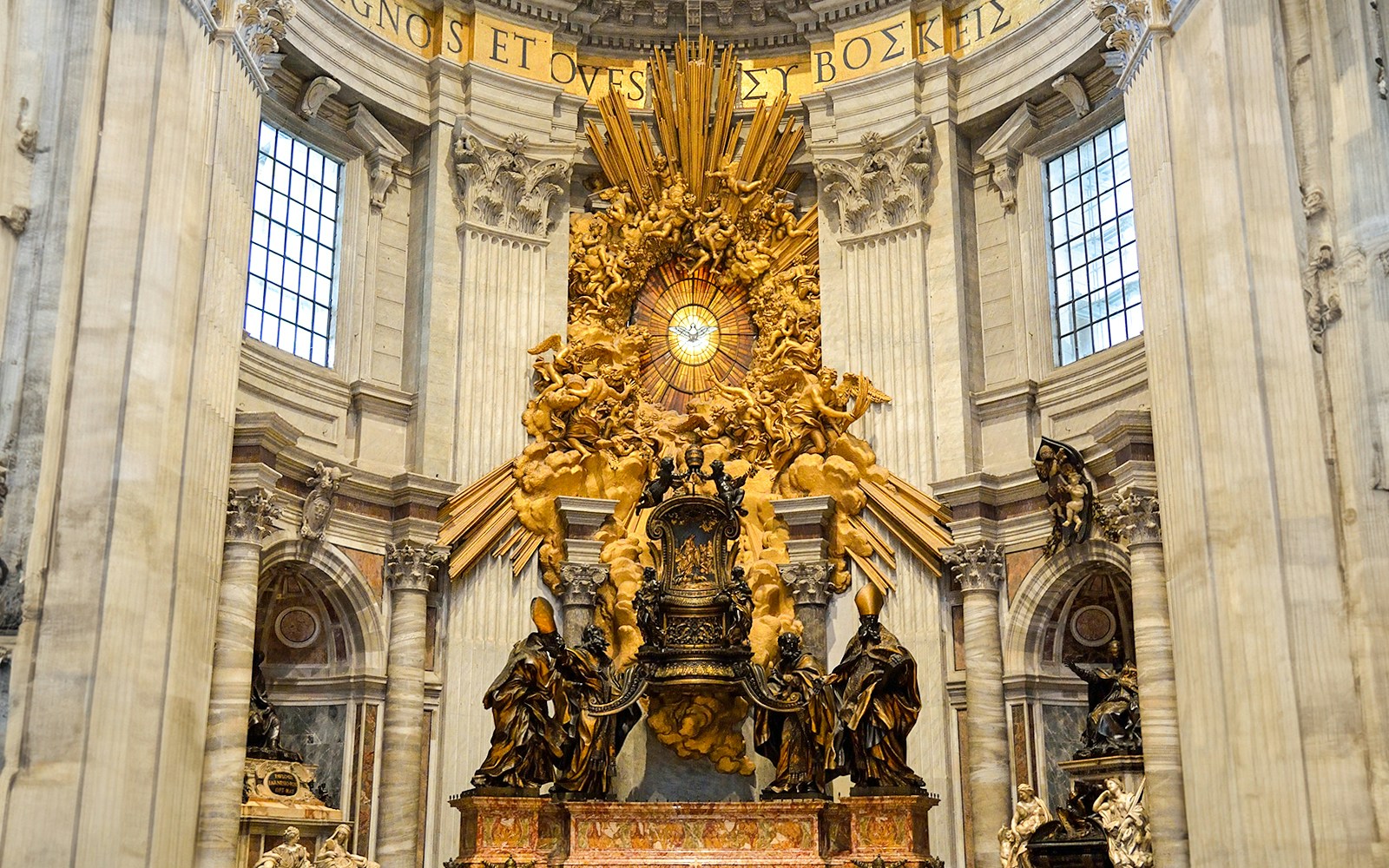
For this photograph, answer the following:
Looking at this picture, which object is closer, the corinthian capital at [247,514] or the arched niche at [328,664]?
the corinthian capital at [247,514]

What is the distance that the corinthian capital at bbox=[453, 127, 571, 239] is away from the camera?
1939 cm

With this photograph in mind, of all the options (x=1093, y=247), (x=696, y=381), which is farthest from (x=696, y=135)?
(x=1093, y=247)

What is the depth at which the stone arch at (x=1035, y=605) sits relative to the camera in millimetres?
16859

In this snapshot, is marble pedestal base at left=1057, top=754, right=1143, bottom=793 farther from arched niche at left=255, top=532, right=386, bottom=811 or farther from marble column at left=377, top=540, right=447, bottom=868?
arched niche at left=255, top=532, right=386, bottom=811

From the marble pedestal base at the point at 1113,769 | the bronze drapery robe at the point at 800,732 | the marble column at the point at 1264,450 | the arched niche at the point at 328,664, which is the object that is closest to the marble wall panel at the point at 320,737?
the arched niche at the point at 328,664

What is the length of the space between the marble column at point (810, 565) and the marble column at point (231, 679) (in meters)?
6.26

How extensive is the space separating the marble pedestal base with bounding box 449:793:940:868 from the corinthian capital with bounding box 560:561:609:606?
3.06 m

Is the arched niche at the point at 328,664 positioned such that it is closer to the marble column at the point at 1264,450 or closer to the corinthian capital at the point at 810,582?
the corinthian capital at the point at 810,582

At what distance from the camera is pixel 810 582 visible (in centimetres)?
1825

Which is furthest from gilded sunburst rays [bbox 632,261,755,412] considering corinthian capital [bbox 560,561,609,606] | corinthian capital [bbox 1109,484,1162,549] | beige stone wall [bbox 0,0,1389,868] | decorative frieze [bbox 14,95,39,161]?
decorative frieze [bbox 14,95,39,161]

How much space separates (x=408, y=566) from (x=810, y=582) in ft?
15.7

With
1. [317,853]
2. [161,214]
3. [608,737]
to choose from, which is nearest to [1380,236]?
[608,737]

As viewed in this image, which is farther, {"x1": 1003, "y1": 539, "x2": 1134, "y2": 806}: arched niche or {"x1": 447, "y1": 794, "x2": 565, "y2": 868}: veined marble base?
{"x1": 1003, "y1": 539, "x2": 1134, "y2": 806}: arched niche

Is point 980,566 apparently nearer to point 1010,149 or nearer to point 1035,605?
point 1035,605
